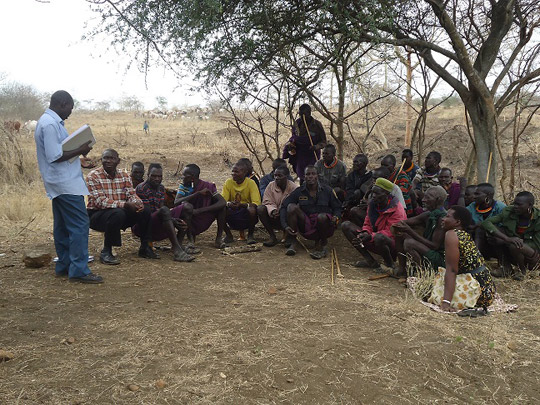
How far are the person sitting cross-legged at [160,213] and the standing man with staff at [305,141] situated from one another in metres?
2.35

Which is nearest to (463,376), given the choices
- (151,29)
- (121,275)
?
(121,275)

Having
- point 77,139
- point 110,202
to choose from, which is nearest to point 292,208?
point 110,202

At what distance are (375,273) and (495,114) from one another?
281cm

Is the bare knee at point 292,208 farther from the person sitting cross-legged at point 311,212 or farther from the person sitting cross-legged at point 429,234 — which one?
the person sitting cross-legged at point 429,234

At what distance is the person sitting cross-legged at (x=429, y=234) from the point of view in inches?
191

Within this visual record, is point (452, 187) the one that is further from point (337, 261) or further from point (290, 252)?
point (290, 252)

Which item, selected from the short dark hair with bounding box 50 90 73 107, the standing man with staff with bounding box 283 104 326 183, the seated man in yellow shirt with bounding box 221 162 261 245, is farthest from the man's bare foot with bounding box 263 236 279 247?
the short dark hair with bounding box 50 90 73 107

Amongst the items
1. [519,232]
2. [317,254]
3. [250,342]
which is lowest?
[250,342]

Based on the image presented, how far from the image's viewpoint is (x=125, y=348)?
3387mm

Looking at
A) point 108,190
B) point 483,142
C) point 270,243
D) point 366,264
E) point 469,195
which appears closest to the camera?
point 108,190

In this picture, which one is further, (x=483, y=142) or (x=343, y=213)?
(x=343, y=213)

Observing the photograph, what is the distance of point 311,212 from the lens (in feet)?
20.9

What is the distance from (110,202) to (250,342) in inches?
106

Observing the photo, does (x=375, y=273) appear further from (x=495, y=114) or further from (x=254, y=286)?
(x=495, y=114)
